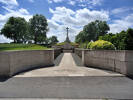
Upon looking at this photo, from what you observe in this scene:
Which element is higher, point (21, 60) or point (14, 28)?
point (14, 28)

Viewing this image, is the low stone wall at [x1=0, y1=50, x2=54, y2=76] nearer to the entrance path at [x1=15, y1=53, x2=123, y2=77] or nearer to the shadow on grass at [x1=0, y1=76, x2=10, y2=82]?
the shadow on grass at [x1=0, y1=76, x2=10, y2=82]

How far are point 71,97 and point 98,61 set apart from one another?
482cm

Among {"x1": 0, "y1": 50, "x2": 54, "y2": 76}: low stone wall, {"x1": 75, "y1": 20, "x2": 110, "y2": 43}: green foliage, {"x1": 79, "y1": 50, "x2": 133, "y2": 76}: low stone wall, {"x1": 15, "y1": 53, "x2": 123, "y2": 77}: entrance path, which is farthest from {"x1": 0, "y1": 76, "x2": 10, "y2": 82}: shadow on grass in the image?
{"x1": 75, "y1": 20, "x2": 110, "y2": 43}: green foliage

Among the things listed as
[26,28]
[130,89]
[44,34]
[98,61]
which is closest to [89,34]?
[44,34]

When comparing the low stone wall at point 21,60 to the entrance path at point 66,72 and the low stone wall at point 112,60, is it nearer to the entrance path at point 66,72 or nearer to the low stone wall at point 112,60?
the entrance path at point 66,72

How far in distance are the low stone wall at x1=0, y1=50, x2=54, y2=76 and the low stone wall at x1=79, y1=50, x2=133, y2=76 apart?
3.59 m

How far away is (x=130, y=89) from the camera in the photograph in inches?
147

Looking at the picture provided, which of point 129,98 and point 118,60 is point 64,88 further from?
point 118,60

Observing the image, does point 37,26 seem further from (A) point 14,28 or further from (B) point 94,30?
(B) point 94,30

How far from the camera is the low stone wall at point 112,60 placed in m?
5.36

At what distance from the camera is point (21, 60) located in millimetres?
6355

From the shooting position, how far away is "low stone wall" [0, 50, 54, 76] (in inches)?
210

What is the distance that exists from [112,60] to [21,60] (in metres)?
6.18

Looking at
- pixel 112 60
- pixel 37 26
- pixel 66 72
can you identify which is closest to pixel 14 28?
pixel 37 26
